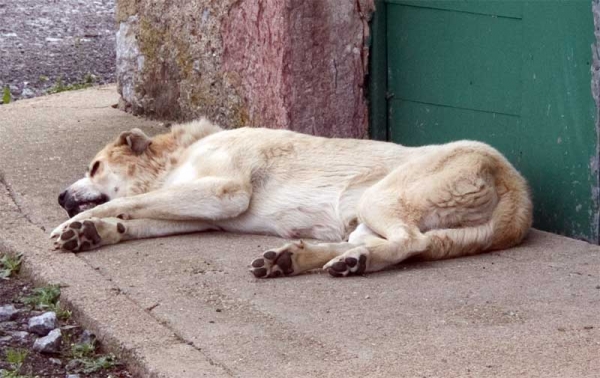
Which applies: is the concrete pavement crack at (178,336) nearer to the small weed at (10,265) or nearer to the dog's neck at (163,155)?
the small weed at (10,265)

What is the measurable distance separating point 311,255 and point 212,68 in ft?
8.98

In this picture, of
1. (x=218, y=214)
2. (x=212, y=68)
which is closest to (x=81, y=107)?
(x=212, y=68)

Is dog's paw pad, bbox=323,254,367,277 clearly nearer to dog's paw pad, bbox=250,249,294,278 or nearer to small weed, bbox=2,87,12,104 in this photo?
dog's paw pad, bbox=250,249,294,278

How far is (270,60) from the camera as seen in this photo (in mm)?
7008

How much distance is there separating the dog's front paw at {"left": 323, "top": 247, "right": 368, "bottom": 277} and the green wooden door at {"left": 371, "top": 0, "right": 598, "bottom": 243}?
1236mm

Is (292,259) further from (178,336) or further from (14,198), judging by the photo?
(14,198)

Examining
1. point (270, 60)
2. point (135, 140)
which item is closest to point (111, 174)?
point (135, 140)

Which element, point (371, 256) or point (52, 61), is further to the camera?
point (52, 61)

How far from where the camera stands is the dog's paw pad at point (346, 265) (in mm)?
5195

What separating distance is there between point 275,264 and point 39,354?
1.10 metres

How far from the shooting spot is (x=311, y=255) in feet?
17.3

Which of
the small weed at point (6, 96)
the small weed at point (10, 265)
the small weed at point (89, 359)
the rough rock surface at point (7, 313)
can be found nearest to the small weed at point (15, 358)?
the small weed at point (89, 359)

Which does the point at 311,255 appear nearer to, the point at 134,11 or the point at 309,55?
the point at 309,55

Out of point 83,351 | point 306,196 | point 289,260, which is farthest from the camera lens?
point 306,196
